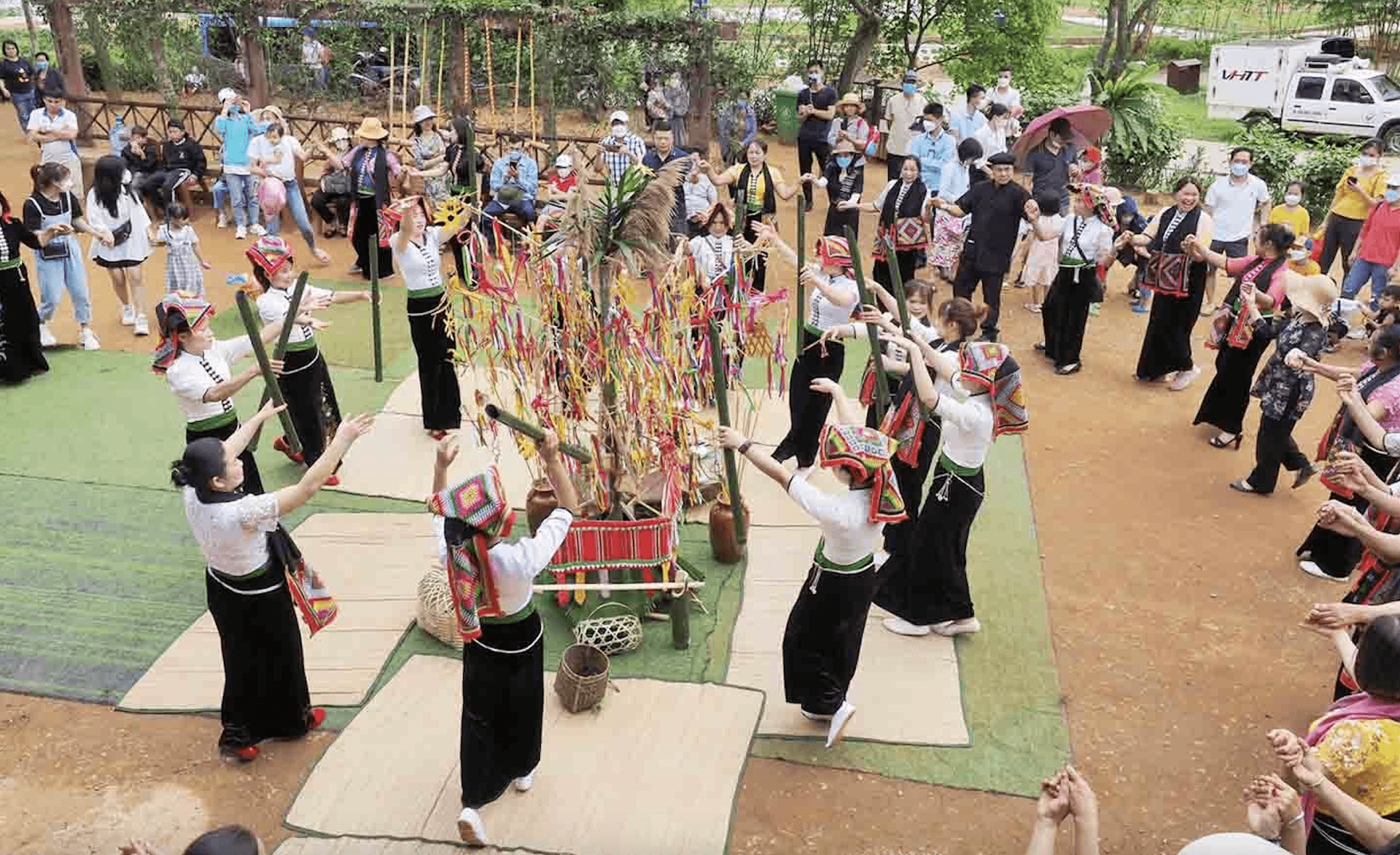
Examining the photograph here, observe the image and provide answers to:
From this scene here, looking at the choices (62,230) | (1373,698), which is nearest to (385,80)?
(62,230)

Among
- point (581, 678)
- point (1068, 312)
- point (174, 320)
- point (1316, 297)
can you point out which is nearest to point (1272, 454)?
point (1316, 297)

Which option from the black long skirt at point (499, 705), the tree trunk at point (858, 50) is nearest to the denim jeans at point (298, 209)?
the tree trunk at point (858, 50)

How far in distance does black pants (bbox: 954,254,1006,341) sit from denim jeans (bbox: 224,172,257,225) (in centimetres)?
754

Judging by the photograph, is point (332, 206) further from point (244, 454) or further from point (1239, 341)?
point (1239, 341)

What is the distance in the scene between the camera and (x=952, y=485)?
5785 millimetres

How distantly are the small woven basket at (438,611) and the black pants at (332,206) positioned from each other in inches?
295

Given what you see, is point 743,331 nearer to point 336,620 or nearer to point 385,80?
point 336,620

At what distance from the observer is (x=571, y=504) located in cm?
478

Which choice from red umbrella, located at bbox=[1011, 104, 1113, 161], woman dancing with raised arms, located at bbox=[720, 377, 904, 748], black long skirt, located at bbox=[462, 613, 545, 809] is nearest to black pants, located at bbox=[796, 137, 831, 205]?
red umbrella, located at bbox=[1011, 104, 1113, 161]

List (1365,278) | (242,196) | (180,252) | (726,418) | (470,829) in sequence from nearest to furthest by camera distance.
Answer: (470,829) → (726,418) → (180,252) → (1365,278) → (242,196)

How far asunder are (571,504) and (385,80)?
1433 centimetres

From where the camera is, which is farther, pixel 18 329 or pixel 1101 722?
pixel 18 329

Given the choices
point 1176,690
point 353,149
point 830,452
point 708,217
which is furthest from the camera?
point 353,149

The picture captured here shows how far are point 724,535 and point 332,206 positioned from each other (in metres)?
7.82
